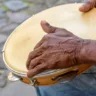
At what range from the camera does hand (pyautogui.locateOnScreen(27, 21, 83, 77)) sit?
3.46ft

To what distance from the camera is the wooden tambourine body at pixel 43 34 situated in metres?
1.18

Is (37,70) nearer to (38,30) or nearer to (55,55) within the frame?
(55,55)

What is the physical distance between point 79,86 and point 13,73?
53cm

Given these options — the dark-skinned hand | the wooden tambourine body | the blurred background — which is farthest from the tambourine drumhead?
the blurred background

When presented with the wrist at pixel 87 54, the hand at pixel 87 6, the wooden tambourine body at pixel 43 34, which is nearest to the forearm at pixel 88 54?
the wrist at pixel 87 54

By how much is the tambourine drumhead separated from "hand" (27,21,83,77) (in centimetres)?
12

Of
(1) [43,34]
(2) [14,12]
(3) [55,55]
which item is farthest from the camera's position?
(2) [14,12]

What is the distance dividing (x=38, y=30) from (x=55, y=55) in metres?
0.35

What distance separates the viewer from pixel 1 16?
2.84m

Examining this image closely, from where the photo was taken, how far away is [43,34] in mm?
1330

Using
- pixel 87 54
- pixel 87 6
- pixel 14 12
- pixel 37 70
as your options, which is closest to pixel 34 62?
pixel 37 70

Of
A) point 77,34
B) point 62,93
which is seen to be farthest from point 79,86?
point 77,34

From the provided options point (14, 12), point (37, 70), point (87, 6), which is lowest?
point (14, 12)

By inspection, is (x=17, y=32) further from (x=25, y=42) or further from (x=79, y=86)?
(x=79, y=86)
